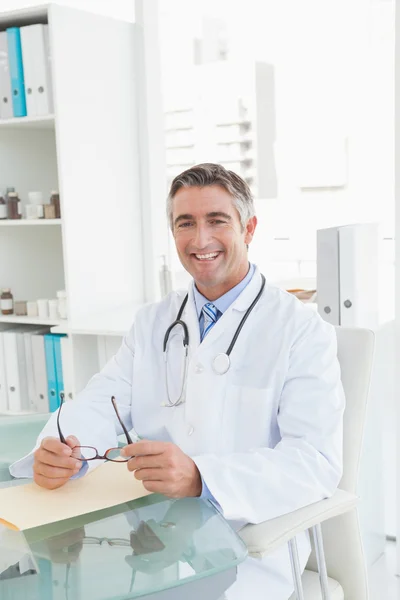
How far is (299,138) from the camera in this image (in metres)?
2.99

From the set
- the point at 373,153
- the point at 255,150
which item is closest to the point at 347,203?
the point at 373,153

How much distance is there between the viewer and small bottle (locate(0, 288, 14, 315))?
121 inches

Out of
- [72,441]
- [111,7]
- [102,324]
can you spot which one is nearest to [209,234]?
[72,441]

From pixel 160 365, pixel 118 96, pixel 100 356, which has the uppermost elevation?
pixel 118 96

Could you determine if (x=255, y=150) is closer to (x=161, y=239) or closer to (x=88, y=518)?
(x=161, y=239)

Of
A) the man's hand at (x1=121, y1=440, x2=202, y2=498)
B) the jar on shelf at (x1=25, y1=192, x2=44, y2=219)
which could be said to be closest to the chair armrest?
the man's hand at (x1=121, y1=440, x2=202, y2=498)

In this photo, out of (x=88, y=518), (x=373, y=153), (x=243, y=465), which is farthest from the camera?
(x=373, y=153)

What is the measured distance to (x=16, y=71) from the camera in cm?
283

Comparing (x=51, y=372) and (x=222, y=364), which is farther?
(x=51, y=372)

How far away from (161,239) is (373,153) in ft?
2.93

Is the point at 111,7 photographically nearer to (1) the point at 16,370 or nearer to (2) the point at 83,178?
(2) the point at 83,178

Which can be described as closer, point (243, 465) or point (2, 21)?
point (243, 465)

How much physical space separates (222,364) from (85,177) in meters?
1.47

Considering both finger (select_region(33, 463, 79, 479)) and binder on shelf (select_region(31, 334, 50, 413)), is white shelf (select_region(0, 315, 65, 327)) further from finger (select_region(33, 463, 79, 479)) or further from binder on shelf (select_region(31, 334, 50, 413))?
finger (select_region(33, 463, 79, 479))
